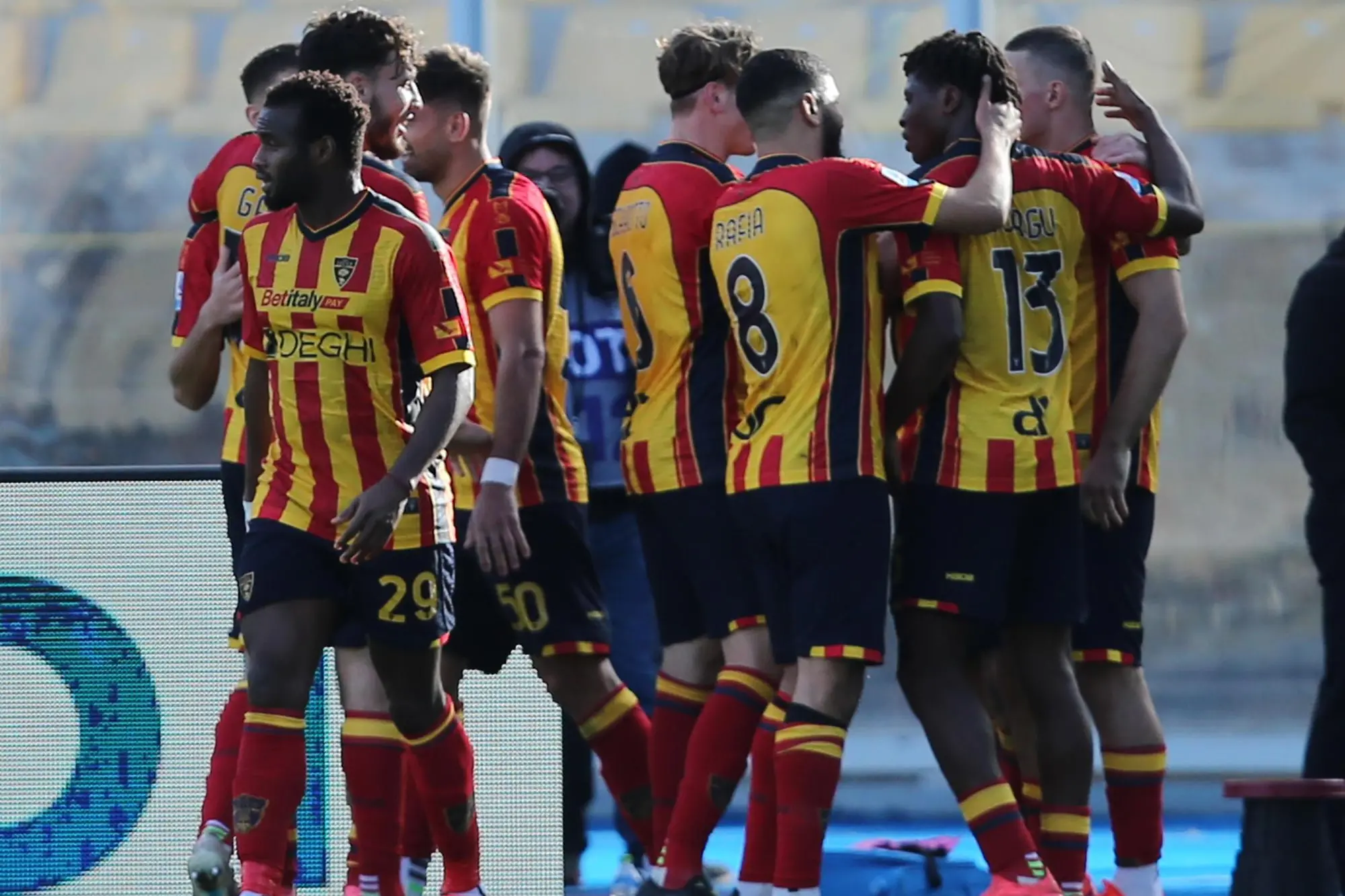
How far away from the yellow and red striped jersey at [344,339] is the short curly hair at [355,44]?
0.47 m

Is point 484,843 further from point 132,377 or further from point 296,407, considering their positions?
point 132,377

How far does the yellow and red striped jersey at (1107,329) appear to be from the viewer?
15.0 ft

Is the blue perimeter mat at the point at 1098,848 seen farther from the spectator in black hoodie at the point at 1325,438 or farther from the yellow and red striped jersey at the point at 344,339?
the yellow and red striped jersey at the point at 344,339

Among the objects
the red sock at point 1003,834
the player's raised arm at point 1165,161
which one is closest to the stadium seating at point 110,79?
the player's raised arm at point 1165,161

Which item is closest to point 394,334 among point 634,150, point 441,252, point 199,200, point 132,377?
point 441,252

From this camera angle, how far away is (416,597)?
4.14 metres

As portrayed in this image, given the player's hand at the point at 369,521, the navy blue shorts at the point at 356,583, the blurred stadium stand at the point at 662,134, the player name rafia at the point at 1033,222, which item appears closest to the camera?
the player's hand at the point at 369,521

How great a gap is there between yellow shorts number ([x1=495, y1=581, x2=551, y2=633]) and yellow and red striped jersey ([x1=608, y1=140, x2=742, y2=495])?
1.04ft

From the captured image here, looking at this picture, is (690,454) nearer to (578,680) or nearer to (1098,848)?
(578,680)

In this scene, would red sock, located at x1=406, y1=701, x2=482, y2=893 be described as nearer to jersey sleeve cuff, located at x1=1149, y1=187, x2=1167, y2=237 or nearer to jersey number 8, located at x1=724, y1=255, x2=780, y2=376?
jersey number 8, located at x1=724, y1=255, x2=780, y2=376

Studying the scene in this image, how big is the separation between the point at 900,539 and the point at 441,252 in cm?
110

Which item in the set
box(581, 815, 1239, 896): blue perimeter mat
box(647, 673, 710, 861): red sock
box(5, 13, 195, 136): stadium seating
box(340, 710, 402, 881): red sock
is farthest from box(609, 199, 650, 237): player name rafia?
box(5, 13, 195, 136): stadium seating

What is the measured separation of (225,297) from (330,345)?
68cm

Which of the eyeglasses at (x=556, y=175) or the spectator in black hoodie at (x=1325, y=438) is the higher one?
the eyeglasses at (x=556, y=175)
